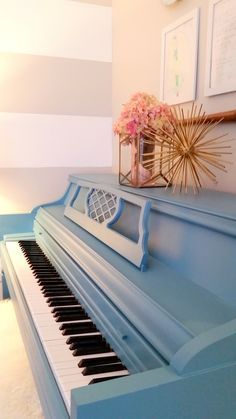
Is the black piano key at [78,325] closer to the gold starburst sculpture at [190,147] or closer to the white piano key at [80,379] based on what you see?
the white piano key at [80,379]

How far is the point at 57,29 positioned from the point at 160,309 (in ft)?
7.18

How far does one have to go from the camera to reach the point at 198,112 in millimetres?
1546

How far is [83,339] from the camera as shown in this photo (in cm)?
101

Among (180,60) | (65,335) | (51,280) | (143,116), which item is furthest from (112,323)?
(180,60)

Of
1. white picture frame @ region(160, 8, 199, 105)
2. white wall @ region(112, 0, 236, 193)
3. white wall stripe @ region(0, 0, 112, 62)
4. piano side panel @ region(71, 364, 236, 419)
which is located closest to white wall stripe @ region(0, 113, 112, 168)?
white wall @ region(112, 0, 236, 193)

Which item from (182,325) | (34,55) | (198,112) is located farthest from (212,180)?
(34,55)

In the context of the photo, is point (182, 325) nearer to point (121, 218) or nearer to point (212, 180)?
point (121, 218)

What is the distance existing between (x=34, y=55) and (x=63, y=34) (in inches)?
10.0

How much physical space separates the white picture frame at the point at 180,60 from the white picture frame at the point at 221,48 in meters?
0.10

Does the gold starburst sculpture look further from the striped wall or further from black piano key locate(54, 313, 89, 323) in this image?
the striped wall

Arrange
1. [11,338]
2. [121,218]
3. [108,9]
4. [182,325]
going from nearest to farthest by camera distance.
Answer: [182,325] → [121,218] → [11,338] → [108,9]

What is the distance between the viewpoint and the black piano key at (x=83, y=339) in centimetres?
100

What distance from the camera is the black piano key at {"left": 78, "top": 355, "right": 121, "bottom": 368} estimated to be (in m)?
0.89

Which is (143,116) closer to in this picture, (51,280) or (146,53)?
(51,280)
